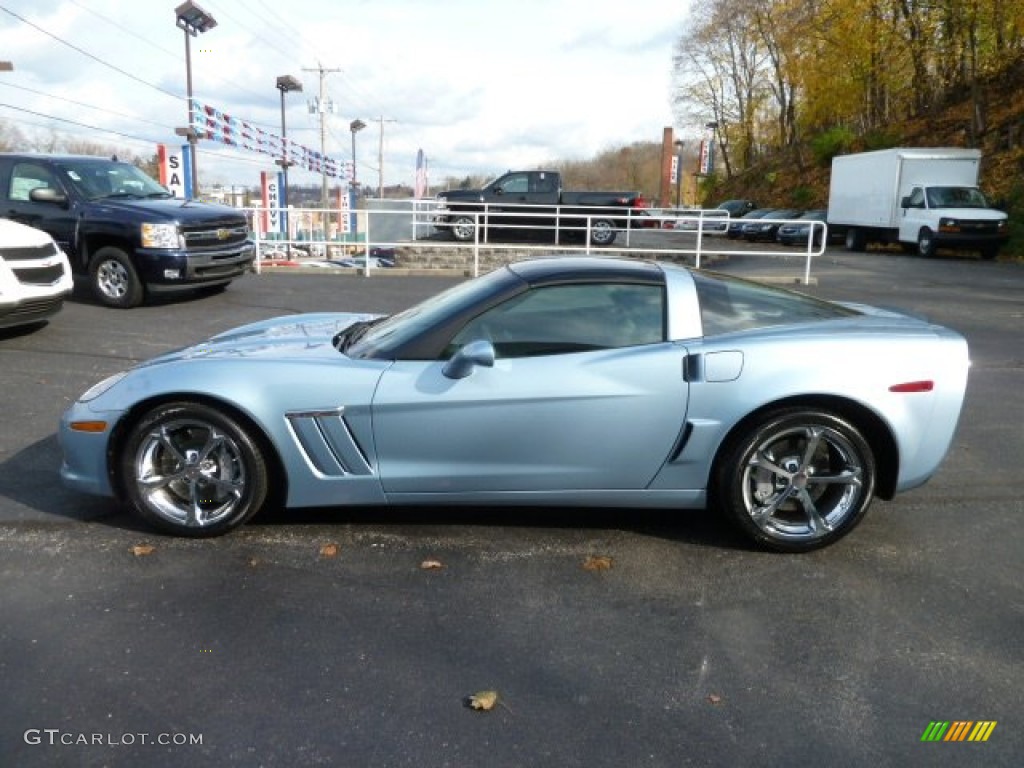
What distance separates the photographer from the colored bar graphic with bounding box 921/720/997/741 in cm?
241

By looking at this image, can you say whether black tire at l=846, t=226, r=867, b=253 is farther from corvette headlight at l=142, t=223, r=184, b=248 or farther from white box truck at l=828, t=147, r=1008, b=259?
corvette headlight at l=142, t=223, r=184, b=248

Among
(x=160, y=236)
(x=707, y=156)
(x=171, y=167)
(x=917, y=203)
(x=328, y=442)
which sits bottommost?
(x=328, y=442)

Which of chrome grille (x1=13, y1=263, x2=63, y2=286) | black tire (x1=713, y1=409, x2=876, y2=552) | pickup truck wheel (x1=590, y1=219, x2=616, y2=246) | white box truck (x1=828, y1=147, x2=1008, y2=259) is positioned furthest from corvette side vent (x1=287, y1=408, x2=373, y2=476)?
white box truck (x1=828, y1=147, x2=1008, y2=259)

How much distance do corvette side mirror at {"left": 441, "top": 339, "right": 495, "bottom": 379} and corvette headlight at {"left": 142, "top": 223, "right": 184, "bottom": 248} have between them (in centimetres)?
764

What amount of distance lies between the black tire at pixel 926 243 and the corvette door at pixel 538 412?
68.6 feet

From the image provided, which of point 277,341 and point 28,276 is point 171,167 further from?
point 277,341

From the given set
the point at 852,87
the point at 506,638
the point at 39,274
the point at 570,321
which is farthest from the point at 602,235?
the point at 852,87

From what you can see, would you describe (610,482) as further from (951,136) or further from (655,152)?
(655,152)

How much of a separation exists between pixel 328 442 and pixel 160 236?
24.6 feet

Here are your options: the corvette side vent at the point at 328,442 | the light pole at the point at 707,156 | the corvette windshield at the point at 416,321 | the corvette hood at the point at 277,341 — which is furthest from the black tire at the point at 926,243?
the light pole at the point at 707,156

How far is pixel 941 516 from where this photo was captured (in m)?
4.09

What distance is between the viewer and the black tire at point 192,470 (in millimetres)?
3572

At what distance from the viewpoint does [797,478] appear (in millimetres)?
3543

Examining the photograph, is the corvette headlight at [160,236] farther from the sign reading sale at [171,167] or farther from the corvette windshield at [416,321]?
the sign reading sale at [171,167]
